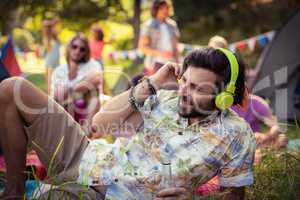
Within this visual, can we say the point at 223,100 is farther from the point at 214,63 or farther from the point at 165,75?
the point at 165,75

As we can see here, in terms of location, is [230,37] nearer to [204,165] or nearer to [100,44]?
[100,44]

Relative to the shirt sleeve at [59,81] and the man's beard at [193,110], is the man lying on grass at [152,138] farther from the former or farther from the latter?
the shirt sleeve at [59,81]

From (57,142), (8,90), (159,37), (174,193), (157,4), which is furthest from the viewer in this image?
(159,37)

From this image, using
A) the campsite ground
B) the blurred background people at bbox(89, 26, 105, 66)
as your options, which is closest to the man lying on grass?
the campsite ground

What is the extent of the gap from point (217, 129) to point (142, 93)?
0.40 m

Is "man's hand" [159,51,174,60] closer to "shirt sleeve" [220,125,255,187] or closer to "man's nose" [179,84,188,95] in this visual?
"man's nose" [179,84,188,95]

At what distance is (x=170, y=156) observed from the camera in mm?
2346

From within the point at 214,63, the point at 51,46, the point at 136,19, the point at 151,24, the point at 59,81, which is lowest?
the point at 59,81

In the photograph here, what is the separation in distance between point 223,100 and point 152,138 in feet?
1.20

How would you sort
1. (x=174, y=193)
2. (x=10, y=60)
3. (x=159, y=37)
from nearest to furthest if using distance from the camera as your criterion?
(x=174, y=193), (x=10, y=60), (x=159, y=37)

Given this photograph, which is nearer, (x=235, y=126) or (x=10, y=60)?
(x=235, y=126)

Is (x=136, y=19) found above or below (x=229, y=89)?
above

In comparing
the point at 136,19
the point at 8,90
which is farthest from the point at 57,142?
the point at 136,19

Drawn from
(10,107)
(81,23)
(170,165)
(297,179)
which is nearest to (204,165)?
(170,165)
